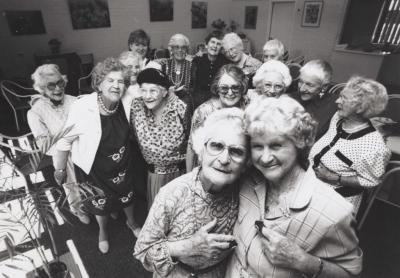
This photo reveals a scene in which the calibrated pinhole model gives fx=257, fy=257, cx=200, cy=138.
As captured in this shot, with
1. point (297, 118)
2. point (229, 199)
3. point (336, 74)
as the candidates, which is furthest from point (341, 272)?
point (336, 74)

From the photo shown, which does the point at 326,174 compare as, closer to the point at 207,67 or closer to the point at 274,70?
the point at 274,70

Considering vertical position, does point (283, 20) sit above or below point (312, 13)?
below

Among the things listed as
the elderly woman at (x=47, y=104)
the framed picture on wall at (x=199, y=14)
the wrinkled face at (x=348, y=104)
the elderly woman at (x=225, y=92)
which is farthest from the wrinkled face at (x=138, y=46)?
the framed picture on wall at (x=199, y=14)

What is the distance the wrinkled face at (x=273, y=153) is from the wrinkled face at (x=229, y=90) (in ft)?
3.38

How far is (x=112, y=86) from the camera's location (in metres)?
1.93

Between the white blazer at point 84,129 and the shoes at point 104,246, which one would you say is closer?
the white blazer at point 84,129

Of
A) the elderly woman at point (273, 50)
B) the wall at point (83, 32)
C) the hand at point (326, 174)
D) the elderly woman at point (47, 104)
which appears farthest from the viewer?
the wall at point (83, 32)

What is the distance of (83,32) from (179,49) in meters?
5.23

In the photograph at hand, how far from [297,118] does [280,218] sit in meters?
0.41

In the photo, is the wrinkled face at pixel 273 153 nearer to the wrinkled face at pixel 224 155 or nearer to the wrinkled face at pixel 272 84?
the wrinkled face at pixel 224 155

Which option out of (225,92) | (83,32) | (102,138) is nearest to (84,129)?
(102,138)

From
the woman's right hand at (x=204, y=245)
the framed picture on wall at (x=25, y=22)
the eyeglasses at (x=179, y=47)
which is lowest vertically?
the woman's right hand at (x=204, y=245)

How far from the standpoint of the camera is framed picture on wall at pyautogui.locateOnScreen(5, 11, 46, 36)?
241 inches

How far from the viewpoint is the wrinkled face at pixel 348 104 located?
1.67m
